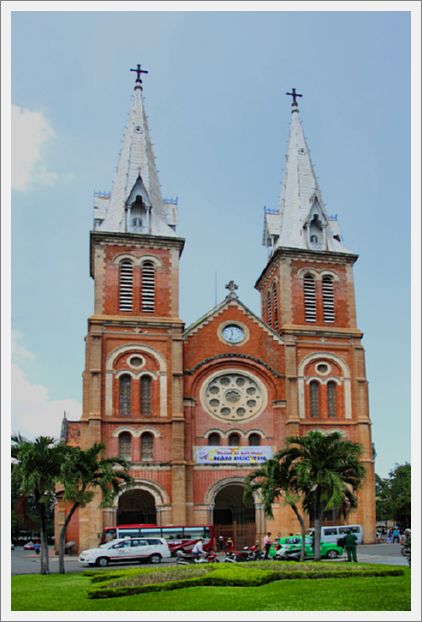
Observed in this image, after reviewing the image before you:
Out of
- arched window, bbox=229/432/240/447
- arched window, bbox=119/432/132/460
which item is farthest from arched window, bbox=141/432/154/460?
arched window, bbox=229/432/240/447

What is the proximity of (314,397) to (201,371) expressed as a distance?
7834 mm

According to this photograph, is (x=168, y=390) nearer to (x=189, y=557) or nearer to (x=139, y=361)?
(x=139, y=361)

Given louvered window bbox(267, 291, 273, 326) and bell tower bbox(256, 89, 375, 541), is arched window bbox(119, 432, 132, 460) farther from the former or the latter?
louvered window bbox(267, 291, 273, 326)

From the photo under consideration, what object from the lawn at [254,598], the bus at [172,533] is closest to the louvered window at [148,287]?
the bus at [172,533]

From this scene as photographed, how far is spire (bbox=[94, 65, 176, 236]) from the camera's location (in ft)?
166

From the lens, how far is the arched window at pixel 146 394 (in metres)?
45.7

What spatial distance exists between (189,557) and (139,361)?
1698 centimetres

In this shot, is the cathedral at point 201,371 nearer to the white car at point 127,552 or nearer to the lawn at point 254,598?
the white car at point 127,552

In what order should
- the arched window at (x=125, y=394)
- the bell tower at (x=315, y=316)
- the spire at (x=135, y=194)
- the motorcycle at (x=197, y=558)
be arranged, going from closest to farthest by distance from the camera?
the motorcycle at (x=197, y=558), the arched window at (x=125, y=394), the bell tower at (x=315, y=316), the spire at (x=135, y=194)

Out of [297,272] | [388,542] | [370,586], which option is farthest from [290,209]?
[370,586]

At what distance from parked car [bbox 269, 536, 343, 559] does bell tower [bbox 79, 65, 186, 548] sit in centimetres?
894

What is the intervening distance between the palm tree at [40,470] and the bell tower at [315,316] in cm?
2116

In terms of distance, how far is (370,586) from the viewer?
2002cm

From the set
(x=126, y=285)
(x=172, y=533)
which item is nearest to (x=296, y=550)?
(x=172, y=533)
